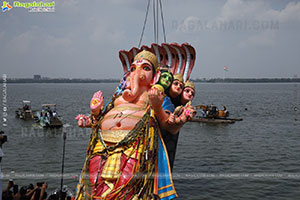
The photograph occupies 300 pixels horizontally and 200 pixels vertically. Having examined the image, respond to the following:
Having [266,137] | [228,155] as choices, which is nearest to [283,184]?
[228,155]

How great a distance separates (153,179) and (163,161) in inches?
19.2

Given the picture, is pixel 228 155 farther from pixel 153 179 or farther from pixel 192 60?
pixel 153 179

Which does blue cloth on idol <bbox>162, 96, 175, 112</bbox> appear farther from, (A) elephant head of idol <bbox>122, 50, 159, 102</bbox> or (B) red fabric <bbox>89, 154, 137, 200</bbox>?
(B) red fabric <bbox>89, 154, 137, 200</bbox>

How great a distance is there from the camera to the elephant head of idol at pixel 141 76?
323 inches

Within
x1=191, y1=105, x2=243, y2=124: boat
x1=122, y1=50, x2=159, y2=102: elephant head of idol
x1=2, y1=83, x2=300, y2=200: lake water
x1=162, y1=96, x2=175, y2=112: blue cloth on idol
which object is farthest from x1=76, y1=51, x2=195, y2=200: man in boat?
x1=191, y1=105, x2=243, y2=124: boat

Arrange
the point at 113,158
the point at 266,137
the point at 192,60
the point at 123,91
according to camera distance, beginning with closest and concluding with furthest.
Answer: the point at 113,158
the point at 123,91
the point at 192,60
the point at 266,137

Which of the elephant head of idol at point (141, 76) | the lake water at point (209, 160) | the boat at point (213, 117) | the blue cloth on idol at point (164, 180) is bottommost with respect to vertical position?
the lake water at point (209, 160)

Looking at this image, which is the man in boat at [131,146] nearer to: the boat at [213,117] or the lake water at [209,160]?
the lake water at [209,160]

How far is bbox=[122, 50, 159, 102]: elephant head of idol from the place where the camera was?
820 centimetres

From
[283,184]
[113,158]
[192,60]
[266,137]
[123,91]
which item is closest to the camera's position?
[113,158]

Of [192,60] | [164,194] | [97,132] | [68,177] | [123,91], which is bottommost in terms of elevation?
[68,177]

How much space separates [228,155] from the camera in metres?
18.4

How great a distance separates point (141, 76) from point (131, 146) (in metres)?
1.70

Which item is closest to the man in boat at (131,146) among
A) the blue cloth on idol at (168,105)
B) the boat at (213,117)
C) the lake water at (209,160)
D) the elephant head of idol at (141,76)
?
the elephant head of idol at (141,76)
